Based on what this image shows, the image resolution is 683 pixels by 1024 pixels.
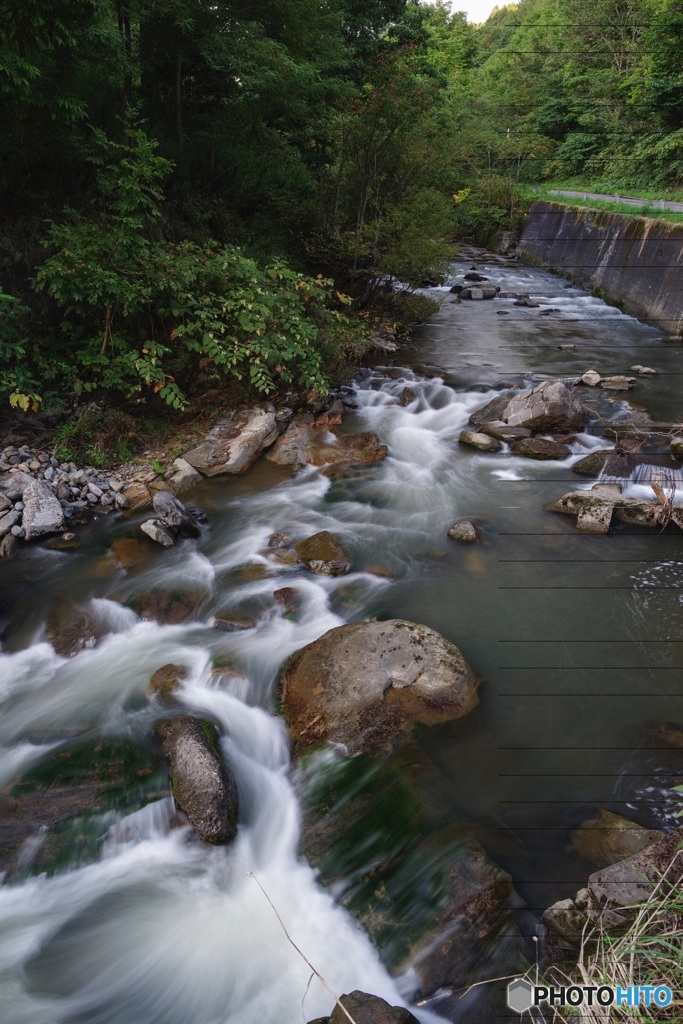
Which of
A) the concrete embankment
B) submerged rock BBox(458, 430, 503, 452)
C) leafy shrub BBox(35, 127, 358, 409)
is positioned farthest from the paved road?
leafy shrub BBox(35, 127, 358, 409)

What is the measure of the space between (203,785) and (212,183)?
1165 cm

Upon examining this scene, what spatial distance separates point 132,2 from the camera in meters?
8.95

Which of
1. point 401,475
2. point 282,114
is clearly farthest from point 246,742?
point 282,114

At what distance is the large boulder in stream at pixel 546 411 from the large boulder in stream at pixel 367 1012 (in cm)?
819

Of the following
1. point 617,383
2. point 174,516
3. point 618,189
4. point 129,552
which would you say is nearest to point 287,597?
point 174,516

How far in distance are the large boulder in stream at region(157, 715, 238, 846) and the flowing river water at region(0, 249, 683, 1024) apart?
12cm

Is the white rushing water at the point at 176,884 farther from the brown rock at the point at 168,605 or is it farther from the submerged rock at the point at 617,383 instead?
the submerged rock at the point at 617,383

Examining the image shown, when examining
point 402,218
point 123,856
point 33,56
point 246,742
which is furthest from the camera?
point 402,218

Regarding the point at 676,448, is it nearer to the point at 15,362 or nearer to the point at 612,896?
the point at 612,896

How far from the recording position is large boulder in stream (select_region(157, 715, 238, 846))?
398 cm

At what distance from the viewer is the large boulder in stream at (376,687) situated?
4.55m

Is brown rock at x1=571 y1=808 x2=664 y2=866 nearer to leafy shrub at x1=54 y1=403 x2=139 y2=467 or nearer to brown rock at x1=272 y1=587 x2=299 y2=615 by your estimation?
brown rock at x1=272 y1=587 x2=299 y2=615

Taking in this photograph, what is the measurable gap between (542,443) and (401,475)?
86.5 inches

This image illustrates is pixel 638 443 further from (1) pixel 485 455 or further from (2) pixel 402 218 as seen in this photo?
(2) pixel 402 218
